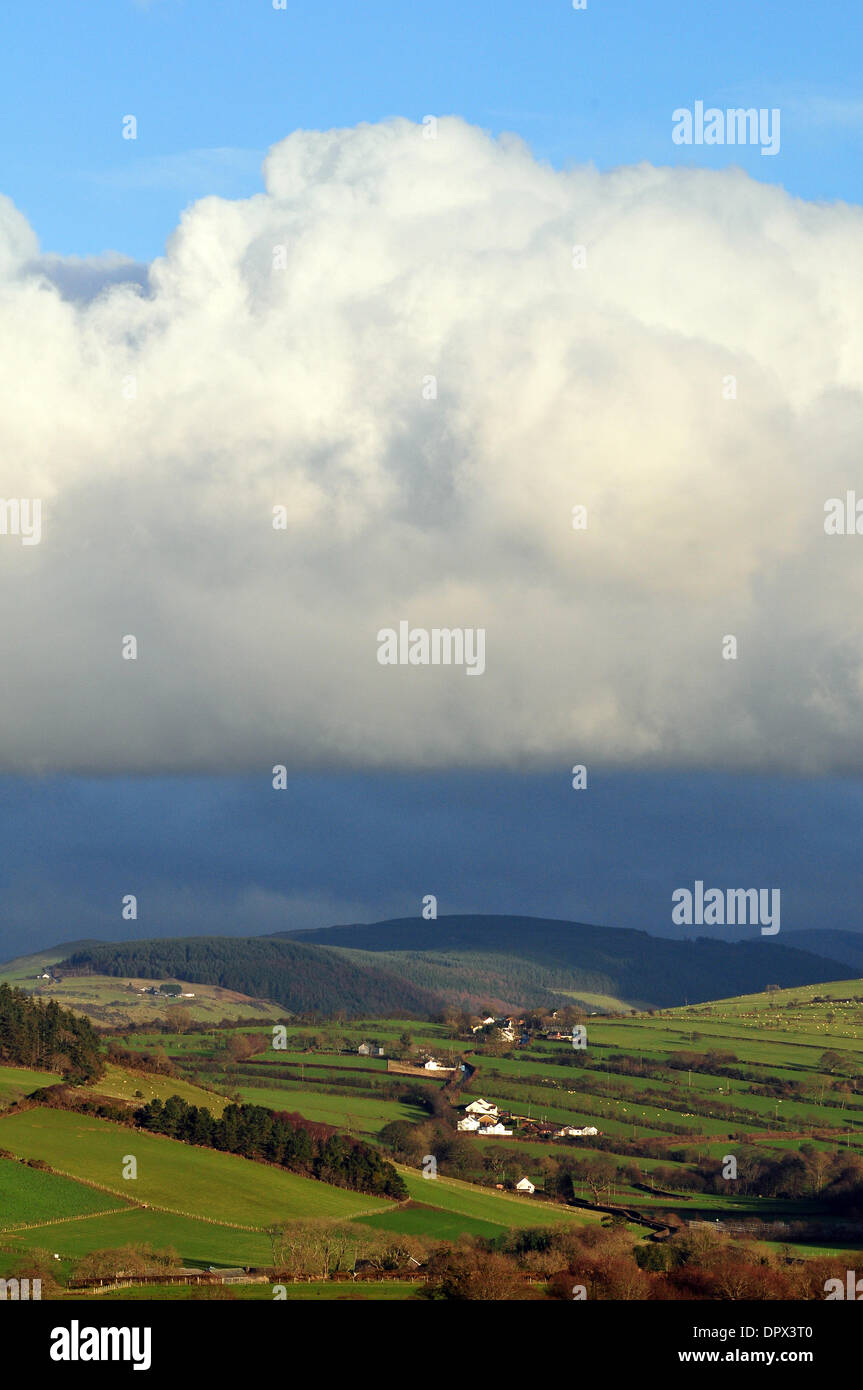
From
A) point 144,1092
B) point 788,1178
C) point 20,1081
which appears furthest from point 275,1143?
point 788,1178

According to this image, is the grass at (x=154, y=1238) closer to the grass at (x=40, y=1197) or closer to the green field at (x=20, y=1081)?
the grass at (x=40, y=1197)

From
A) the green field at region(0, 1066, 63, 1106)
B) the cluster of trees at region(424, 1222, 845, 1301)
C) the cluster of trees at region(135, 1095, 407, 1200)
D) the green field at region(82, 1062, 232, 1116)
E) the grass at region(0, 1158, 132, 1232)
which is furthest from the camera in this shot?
the green field at region(82, 1062, 232, 1116)

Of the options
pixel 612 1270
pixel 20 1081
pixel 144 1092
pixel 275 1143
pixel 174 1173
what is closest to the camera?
pixel 612 1270

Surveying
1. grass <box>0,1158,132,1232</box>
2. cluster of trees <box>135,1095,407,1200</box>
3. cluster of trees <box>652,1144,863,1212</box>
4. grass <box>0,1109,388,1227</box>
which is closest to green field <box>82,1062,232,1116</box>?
cluster of trees <box>135,1095,407,1200</box>

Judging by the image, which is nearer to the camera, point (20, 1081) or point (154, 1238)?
point (154, 1238)

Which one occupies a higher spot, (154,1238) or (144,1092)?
(144,1092)

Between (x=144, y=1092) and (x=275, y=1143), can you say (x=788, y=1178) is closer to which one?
(x=275, y=1143)

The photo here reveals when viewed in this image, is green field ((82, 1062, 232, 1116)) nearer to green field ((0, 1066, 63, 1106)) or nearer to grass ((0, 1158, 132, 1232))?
green field ((0, 1066, 63, 1106))

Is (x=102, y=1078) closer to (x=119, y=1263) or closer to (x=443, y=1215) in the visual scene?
(x=443, y=1215)
